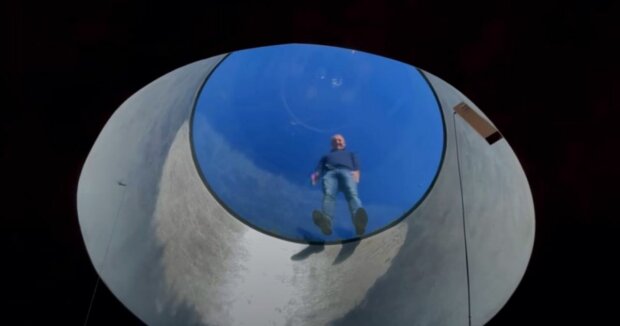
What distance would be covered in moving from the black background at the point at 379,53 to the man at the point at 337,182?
12.5 feet

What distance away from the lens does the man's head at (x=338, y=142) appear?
11781 mm

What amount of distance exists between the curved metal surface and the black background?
1.28 metres

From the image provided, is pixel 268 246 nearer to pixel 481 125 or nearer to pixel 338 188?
pixel 338 188

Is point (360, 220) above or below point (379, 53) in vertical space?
below

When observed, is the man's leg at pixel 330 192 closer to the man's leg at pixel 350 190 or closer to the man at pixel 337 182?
the man at pixel 337 182

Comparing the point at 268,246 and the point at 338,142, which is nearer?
the point at 268,246

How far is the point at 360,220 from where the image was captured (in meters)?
9.73

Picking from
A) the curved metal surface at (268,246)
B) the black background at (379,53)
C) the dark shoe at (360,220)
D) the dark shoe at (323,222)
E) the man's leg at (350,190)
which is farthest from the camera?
the man's leg at (350,190)

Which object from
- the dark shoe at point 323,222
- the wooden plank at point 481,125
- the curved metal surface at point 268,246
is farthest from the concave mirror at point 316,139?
the wooden plank at point 481,125

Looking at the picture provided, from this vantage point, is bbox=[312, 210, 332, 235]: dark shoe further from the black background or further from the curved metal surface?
the black background

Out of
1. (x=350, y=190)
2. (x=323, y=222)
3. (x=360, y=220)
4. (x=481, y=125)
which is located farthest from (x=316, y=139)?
(x=481, y=125)

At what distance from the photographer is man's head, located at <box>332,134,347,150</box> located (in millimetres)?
11781

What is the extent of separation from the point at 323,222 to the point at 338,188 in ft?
3.31

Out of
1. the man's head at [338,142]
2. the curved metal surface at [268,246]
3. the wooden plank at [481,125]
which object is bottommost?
the curved metal surface at [268,246]
